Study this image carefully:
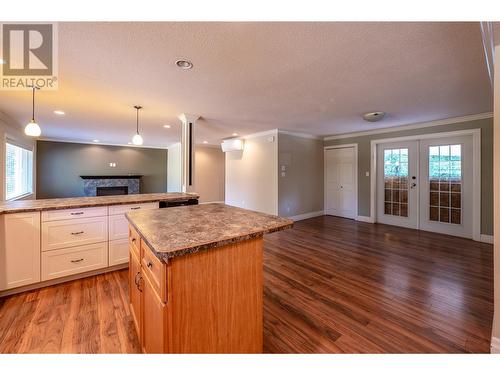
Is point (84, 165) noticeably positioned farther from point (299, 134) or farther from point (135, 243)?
point (135, 243)

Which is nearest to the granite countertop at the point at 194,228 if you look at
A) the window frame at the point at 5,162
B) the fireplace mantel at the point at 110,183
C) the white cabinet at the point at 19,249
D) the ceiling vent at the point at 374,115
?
the white cabinet at the point at 19,249

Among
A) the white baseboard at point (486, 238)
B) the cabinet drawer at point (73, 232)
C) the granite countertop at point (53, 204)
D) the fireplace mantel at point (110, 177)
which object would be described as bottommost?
the white baseboard at point (486, 238)

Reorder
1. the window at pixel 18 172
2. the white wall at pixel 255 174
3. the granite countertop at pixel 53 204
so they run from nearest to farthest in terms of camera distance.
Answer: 1. the granite countertop at pixel 53 204
2. the window at pixel 18 172
3. the white wall at pixel 255 174

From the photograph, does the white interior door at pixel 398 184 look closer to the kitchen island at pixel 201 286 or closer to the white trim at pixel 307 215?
the white trim at pixel 307 215

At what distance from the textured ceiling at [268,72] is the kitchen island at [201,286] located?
4.58ft

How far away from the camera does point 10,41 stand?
1713mm

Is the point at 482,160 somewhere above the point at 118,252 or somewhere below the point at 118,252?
above

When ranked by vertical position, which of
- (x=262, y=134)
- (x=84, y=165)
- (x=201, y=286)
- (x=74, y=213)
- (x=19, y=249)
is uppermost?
(x=262, y=134)

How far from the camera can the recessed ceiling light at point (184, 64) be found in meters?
2.02

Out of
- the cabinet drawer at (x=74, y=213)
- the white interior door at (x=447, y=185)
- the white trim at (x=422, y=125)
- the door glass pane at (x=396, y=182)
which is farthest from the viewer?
the door glass pane at (x=396, y=182)

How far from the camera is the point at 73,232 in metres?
2.41

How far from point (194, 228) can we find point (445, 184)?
497cm

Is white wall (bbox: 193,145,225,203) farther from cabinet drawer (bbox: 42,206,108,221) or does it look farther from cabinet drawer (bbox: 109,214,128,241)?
cabinet drawer (bbox: 42,206,108,221)

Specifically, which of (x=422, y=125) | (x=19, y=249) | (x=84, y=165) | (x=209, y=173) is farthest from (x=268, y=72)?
(x=84, y=165)
